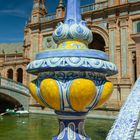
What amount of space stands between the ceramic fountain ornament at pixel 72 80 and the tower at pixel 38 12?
2499 centimetres

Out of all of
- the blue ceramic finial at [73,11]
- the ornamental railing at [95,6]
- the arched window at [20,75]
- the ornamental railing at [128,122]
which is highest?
the ornamental railing at [95,6]

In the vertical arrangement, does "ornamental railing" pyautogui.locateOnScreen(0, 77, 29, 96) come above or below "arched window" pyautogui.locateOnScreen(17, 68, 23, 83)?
below

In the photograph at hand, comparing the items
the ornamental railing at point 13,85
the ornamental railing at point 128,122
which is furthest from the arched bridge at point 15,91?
the ornamental railing at point 128,122

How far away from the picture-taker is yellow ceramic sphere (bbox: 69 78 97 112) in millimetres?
3189

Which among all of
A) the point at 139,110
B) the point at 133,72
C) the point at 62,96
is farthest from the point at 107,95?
the point at 133,72

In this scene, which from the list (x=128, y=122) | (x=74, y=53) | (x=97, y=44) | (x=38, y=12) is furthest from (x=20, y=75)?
(x=74, y=53)

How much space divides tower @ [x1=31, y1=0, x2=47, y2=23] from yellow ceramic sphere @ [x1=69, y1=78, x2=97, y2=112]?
83.1 ft

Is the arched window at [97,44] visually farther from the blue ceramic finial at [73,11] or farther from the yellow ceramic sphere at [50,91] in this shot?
the yellow ceramic sphere at [50,91]

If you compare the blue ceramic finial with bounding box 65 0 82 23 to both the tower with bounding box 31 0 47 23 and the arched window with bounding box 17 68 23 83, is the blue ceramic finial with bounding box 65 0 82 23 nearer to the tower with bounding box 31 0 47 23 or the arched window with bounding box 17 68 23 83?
the tower with bounding box 31 0 47 23

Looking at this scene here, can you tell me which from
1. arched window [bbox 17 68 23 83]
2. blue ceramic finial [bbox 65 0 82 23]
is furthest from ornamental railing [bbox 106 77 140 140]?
arched window [bbox 17 68 23 83]

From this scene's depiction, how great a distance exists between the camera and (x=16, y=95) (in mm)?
24828

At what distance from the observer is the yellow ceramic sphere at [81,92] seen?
3189mm

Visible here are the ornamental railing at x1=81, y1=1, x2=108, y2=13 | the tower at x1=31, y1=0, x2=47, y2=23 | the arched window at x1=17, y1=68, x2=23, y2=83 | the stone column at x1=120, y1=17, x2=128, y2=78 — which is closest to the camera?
the stone column at x1=120, y1=17, x2=128, y2=78

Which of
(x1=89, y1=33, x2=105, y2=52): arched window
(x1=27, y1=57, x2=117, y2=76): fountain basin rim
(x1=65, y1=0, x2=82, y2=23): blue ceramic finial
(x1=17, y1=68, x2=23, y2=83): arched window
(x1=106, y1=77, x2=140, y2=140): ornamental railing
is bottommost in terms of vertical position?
(x1=106, y1=77, x2=140, y2=140): ornamental railing
